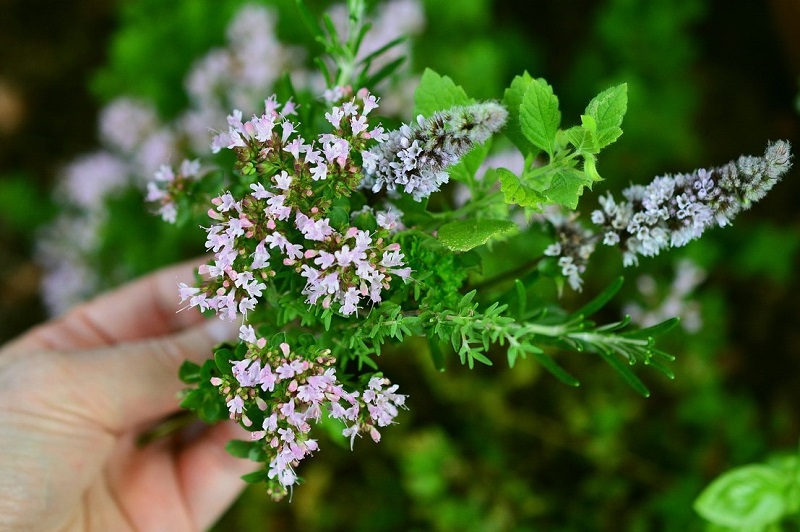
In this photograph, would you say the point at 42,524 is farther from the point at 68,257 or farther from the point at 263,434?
the point at 68,257

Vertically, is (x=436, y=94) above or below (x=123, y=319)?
above

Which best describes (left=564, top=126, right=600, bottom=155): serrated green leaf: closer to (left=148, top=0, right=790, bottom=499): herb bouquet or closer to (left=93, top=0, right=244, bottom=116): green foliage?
(left=148, top=0, right=790, bottom=499): herb bouquet

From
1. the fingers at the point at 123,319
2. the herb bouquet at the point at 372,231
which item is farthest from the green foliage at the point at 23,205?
the herb bouquet at the point at 372,231

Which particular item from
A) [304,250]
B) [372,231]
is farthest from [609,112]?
[304,250]

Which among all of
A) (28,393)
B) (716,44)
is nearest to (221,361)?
(28,393)

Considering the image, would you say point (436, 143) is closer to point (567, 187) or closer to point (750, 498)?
point (567, 187)

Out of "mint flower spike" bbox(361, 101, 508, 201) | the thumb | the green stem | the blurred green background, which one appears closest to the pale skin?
the thumb
